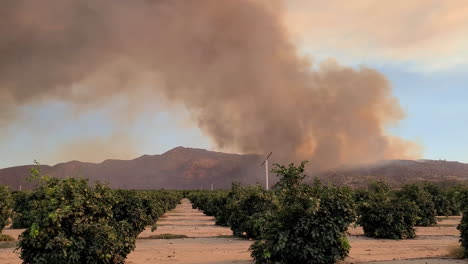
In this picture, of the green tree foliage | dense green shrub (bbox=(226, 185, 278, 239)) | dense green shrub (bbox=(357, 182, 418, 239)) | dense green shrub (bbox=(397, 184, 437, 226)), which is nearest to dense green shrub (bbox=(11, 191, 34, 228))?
dense green shrub (bbox=(226, 185, 278, 239))

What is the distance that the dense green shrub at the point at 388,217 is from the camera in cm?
2514

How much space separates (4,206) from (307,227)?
17763mm

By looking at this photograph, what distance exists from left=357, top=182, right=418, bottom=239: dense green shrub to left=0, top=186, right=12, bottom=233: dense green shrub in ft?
63.1

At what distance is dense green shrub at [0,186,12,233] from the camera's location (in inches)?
942

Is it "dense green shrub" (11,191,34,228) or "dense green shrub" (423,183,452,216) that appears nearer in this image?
"dense green shrub" (11,191,34,228)

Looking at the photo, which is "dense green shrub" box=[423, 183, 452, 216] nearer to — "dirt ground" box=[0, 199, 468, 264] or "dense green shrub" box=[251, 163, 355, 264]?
"dirt ground" box=[0, 199, 468, 264]

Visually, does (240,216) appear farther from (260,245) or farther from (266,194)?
(260,245)

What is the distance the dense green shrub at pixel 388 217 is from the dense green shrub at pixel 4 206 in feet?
63.1

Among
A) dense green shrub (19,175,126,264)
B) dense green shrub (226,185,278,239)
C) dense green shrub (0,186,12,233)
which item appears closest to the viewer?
dense green shrub (19,175,126,264)

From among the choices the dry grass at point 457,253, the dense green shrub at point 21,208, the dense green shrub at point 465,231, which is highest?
the dense green shrub at point 21,208

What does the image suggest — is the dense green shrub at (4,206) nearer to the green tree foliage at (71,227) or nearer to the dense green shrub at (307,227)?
the green tree foliage at (71,227)

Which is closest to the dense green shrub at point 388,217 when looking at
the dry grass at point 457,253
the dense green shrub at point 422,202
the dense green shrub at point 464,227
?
the dry grass at point 457,253

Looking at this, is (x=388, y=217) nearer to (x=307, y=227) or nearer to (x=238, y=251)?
(x=238, y=251)

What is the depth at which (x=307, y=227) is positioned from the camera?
14258mm
